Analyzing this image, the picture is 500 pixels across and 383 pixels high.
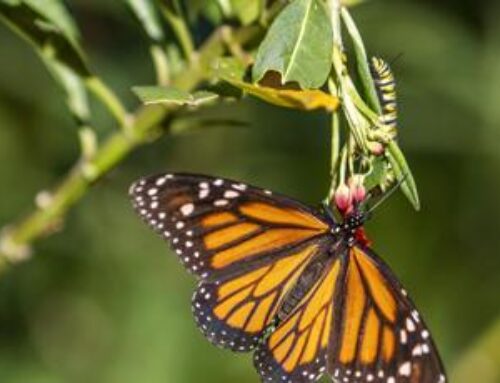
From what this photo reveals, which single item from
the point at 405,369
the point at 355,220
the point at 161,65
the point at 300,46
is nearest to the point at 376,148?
the point at 300,46

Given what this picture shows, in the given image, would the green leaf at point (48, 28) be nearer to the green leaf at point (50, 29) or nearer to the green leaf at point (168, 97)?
the green leaf at point (50, 29)

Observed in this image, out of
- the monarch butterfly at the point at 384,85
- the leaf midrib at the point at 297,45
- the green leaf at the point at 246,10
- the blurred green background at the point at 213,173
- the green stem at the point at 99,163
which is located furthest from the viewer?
the blurred green background at the point at 213,173

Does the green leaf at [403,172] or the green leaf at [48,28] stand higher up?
the green leaf at [48,28]

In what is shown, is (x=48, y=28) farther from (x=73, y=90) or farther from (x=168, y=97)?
(x=168, y=97)

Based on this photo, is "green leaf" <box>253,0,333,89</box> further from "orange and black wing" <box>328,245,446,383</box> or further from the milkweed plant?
"orange and black wing" <box>328,245,446,383</box>

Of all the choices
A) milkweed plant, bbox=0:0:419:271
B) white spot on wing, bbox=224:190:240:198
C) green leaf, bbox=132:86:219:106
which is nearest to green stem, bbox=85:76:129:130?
milkweed plant, bbox=0:0:419:271

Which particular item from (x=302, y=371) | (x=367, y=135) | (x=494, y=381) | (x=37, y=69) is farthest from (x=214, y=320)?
(x=37, y=69)

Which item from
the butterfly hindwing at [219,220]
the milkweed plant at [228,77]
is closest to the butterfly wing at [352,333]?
the butterfly hindwing at [219,220]
